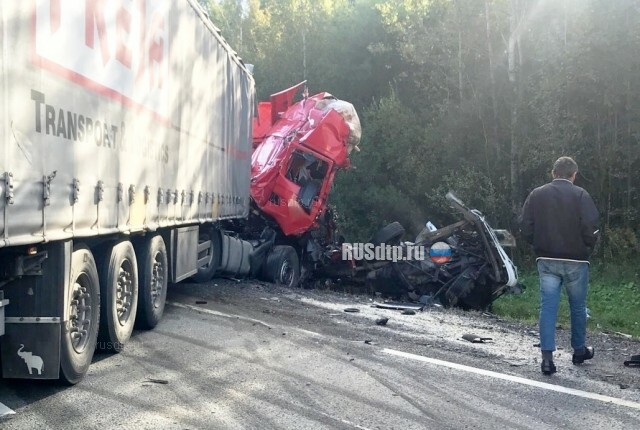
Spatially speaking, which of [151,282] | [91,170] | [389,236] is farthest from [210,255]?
[91,170]

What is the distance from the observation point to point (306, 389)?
582 cm

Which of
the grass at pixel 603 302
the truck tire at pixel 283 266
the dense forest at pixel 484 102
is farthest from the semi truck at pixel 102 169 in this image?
the dense forest at pixel 484 102

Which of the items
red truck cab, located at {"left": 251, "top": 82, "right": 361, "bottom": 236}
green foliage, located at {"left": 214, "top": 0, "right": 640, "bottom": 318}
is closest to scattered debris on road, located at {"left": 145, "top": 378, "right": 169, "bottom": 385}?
red truck cab, located at {"left": 251, "top": 82, "right": 361, "bottom": 236}

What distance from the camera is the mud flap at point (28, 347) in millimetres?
5207

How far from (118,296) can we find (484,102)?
18167 millimetres

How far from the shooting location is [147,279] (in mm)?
7695

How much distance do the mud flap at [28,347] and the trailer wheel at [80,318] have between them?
128mm

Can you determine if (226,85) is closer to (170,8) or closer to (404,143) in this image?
(170,8)

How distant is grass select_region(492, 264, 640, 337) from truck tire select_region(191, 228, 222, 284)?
457 cm

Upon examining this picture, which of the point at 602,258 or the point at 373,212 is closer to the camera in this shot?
the point at 602,258

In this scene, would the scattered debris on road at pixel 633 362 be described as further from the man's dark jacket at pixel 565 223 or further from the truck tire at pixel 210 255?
Result: the truck tire at pixel 210 255

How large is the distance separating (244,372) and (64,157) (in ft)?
7.43

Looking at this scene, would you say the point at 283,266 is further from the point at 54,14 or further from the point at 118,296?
the point at 54,14

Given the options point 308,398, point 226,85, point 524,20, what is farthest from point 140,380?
point 524,20
